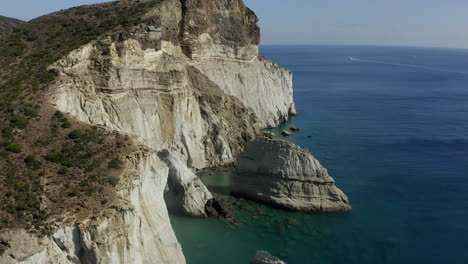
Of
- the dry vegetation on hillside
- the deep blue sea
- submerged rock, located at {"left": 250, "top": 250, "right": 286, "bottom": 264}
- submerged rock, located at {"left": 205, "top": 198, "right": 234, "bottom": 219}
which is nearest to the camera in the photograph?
the dry vegetation on hillside

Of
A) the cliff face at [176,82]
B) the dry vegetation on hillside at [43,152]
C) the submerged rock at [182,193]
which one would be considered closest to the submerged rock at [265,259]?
the dry vegetation on hillside at [43,152]

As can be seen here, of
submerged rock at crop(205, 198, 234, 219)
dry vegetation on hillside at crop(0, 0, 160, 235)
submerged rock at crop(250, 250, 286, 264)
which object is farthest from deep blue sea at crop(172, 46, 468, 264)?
dry vegetation on hillside at crop(0, 0, 160, 235)

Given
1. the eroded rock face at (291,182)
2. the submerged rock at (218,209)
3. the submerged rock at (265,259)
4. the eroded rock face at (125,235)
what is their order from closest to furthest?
1. the eroded rock face at (125,235)
2. the submerged rock at (265,259)
3. the submerged rock at (218,209)
4. the eroded rock face at (291,182)

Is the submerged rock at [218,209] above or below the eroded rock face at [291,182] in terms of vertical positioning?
below

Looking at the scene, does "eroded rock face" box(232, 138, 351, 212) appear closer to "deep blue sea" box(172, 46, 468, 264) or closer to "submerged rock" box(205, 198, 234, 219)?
"deep blue sea" box(172, 46, 468, 264)

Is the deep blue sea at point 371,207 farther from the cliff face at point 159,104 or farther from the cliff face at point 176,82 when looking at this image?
the cliff face at point 176,82

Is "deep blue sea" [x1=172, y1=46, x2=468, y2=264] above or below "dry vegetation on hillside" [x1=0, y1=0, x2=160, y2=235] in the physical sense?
below
